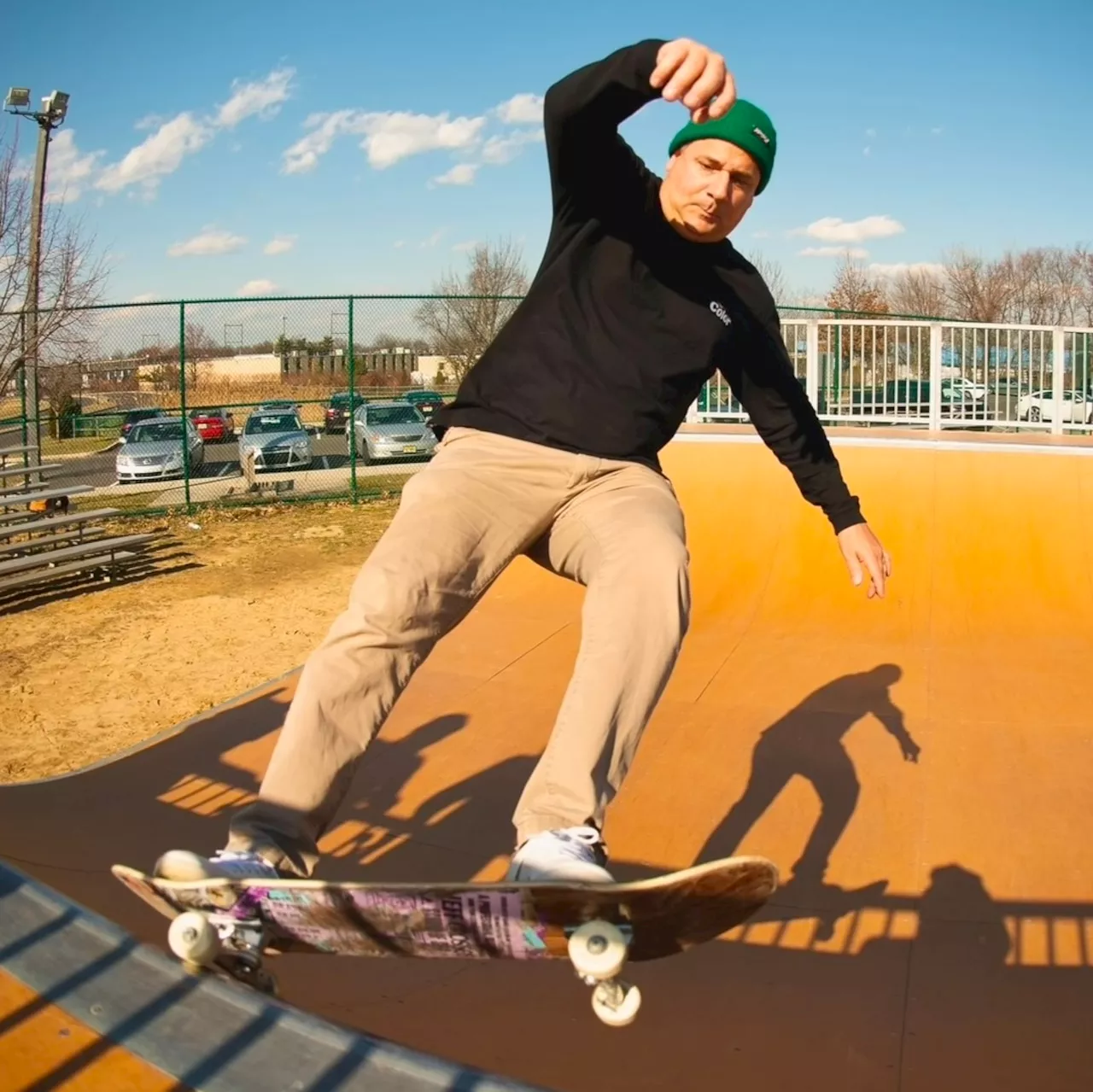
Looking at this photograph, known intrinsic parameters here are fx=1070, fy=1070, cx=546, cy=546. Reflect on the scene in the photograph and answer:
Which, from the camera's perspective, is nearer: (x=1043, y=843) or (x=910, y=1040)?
(x=910, y=1040)

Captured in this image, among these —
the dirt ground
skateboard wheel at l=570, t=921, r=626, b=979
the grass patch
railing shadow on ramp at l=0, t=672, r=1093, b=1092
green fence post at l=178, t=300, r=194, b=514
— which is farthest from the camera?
the grass patch

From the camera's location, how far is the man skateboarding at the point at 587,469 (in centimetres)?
215

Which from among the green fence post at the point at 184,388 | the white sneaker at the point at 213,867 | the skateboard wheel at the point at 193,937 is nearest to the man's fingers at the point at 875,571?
the white sneaker at the point at 213,867

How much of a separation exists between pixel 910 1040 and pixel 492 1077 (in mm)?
2005

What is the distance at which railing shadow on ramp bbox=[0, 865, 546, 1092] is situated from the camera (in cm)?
166

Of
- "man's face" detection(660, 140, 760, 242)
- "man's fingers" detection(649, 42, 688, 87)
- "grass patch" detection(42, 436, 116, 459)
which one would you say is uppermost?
"man's fingers" detection(649, 42, 688, 87)

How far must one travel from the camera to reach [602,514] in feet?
8.18

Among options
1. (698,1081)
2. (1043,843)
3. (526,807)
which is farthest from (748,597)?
(526,807)

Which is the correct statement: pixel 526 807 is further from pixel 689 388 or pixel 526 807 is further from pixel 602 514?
pixel 689 388

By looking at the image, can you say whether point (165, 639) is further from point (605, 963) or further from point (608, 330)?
point (605, 963)

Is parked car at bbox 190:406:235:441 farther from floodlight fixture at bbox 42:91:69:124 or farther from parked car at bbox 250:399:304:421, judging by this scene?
floodlight fixture at bbox 42:91:69:124

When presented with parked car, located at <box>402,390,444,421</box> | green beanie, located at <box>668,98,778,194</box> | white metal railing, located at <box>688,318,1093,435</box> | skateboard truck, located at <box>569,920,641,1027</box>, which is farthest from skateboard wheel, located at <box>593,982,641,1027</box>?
parked car, located at <box>402,390,444,421</box>

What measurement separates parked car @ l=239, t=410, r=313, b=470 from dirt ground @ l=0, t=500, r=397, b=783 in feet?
11.7

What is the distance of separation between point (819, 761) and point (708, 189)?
11.5 ft
